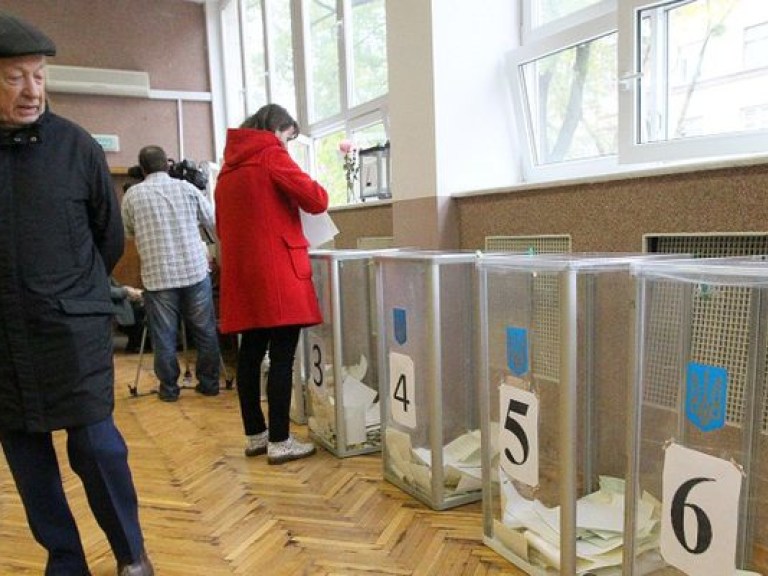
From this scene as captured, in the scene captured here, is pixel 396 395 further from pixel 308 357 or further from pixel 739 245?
pixel 739 245

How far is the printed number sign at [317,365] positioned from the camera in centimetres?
229

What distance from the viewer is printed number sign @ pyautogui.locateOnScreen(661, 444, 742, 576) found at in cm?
98

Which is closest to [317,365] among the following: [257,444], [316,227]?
[257,444]

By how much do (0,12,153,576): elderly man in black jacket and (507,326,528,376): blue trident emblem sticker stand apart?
0.89 m

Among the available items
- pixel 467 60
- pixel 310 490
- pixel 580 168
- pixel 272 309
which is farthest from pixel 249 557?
pixel 467 60

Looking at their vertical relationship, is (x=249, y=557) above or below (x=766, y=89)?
below

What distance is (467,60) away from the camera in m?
2.37

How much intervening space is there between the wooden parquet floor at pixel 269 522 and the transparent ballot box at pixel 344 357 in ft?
0.35

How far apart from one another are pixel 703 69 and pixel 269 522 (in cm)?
177

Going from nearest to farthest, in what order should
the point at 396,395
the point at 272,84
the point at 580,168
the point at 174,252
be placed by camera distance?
1. the point at 396,395
2. the point at 580,168
3. the point at 174,252
4. the point at 272,84

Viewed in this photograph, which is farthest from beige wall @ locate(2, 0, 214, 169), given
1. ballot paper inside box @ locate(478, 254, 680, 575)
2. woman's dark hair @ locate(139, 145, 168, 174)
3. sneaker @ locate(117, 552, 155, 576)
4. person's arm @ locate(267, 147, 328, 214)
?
ballot paper inside box @ locate(478, 254, 680, 575)

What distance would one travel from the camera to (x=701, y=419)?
3.35 feet

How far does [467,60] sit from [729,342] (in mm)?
1642

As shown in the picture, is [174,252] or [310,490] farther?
[174,252]
